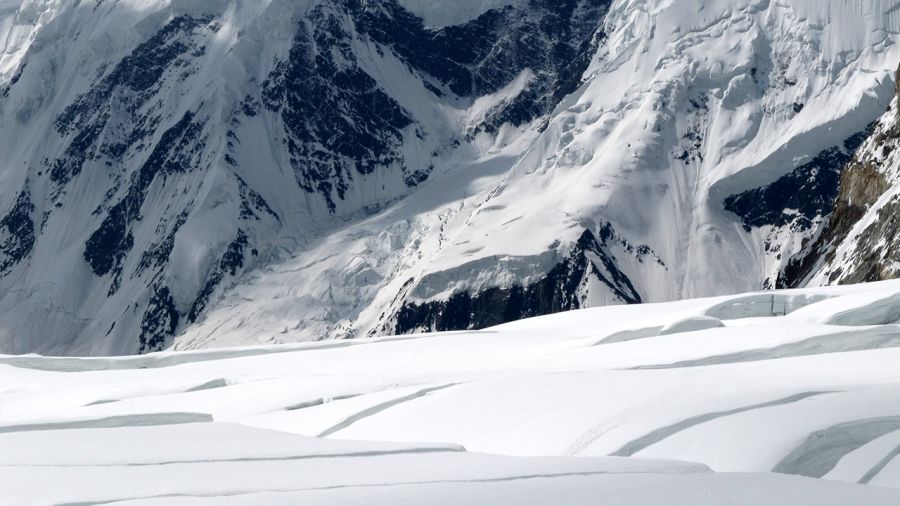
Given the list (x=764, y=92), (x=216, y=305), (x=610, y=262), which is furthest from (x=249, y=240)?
(x=764, y=92)

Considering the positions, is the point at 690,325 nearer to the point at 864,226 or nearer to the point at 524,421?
the point at 524,421

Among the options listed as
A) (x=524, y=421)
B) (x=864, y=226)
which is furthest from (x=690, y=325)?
(x=864, y=226)

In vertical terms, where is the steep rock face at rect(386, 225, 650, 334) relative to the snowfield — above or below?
below

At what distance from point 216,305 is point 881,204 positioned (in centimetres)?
12559

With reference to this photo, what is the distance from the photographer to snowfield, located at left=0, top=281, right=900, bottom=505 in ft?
58.3

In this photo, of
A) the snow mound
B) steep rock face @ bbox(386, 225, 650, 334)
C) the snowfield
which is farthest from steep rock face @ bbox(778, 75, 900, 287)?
steep rock face @ bbox(386, 225, 650, 334)

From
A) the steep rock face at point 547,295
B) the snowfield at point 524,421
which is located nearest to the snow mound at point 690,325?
the snowfield at point 524,421

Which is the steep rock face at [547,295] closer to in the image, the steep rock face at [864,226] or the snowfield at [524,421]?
the steep rock face at [864,226]

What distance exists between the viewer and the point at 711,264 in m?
168

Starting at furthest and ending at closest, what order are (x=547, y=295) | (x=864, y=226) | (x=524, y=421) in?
(x=547, y=295), (x=864, y=226), (x=524, y=421)

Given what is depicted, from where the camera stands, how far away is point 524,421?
22.8m

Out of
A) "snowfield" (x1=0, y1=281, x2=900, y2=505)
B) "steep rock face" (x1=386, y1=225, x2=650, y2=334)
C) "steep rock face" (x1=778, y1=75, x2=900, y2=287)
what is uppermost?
"snowfield" (x1=0, y1=281, x2=900, y2=505)

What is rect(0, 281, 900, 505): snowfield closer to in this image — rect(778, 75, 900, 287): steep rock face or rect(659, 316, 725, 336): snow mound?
rect(659, 316, 725, 336): snow mound

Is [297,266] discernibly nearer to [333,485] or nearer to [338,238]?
[338,238]
